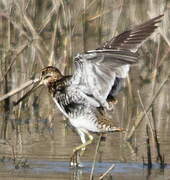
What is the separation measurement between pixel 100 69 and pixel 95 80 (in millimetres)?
150

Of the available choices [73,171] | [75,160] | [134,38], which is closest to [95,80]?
[134,38]

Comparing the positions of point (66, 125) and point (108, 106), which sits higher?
point (108, 106)

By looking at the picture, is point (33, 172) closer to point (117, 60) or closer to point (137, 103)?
point (117, 60)

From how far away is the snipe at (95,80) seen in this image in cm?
666

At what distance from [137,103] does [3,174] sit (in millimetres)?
3029

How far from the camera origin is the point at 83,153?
7227 mm

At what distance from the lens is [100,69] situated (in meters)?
6.74

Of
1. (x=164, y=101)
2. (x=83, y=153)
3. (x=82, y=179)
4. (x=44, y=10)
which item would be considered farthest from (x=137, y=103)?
(x=44, y=10)

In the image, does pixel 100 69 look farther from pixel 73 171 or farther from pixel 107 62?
pixel 73 171

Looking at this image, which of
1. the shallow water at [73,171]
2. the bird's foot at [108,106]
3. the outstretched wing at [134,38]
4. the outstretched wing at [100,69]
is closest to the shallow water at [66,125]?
the shallow water at [73,171]

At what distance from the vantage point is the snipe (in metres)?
6.66

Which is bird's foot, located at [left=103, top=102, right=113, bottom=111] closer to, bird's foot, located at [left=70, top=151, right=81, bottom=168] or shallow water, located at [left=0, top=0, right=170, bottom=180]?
shallow water, located at [left=0, top=0, right=170, bottom=180]

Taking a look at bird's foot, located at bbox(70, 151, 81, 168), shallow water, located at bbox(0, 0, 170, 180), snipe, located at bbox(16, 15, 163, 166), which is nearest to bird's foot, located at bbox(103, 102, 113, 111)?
snipe, located at bbox(16, 15, 163, 166)

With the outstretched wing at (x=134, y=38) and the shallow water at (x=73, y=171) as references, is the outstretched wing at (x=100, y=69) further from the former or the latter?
the shallow water at (x=73, y=171)
